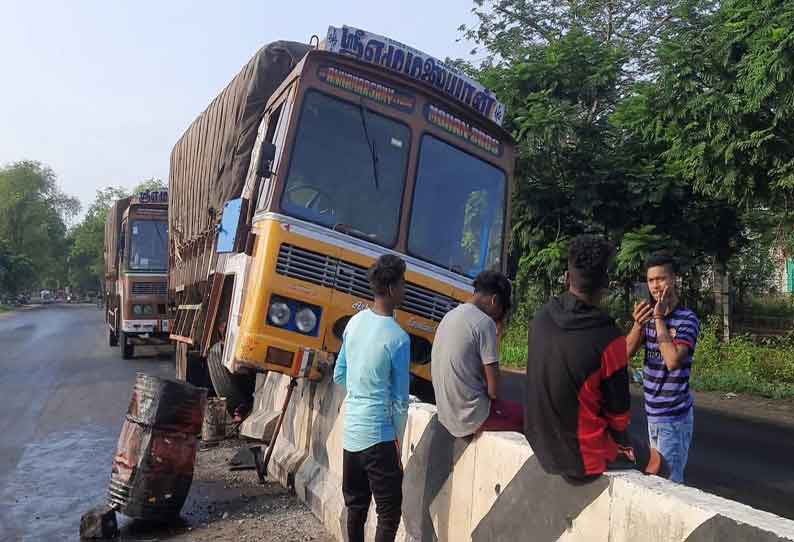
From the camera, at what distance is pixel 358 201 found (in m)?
6.97

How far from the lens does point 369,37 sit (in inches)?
280

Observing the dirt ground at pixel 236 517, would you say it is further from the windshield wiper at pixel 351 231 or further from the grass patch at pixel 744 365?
the grass patch at pixel 744 365

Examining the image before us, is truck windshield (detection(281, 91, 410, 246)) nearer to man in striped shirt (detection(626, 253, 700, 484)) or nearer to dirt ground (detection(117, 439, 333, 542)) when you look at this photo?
dirt ground (detection(117, 439, 333, 542))

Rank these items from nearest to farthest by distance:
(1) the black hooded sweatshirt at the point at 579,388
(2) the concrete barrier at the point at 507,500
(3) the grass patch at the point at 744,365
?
(2) the concrete barrier at the point at 507,500
(1) the black hooded sweatshirt at the point at 579,388
(3) the grass patch at the point at 744,365

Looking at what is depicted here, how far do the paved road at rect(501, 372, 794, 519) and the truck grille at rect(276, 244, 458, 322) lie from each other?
2927mm

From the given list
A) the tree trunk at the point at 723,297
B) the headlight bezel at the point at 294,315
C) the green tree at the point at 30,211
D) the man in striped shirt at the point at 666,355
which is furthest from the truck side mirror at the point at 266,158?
the green tree at the point at 30,211

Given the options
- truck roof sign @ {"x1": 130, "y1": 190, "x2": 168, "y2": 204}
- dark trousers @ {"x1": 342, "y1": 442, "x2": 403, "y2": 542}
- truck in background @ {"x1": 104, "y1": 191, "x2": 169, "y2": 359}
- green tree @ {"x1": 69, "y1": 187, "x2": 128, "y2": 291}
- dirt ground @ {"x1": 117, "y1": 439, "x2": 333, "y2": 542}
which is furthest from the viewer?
green tree @ {"x1": 69, "y1": 187, "x2": 128, "y2": 291}

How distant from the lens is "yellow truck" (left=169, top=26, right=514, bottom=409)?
661 cm

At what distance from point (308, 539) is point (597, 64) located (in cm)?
1499

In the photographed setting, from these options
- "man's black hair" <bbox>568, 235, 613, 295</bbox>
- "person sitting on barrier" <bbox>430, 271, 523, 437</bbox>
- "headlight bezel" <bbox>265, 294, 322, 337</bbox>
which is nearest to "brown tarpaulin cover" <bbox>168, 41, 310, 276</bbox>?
"headlight bezel" <bbox>265, 294, 322, 337</bbox>

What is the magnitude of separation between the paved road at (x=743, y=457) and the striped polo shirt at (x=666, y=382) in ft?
8.53

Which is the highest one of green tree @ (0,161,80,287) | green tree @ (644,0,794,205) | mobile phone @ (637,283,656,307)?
green tree @ (0,161,80,287)

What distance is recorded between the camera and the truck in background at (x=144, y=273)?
19000mm

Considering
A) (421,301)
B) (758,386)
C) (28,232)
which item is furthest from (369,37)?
(28,232)
